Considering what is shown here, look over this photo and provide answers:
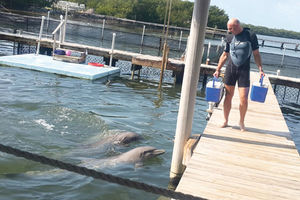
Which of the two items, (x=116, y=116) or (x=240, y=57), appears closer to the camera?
(x=240, y=57)

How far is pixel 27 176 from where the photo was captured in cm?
608

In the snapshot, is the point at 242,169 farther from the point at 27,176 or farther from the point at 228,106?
the point at 27,176

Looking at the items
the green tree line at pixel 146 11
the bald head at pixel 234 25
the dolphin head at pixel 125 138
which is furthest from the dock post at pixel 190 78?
the green tree line at pixel 146 11

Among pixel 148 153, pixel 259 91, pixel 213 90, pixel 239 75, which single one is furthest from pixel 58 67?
pixel 239 75

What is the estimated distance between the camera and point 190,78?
584cm

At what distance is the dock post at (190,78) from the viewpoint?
18.4ft

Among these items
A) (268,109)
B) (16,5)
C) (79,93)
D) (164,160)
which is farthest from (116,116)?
(16,5)

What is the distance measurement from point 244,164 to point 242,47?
7.04 ft

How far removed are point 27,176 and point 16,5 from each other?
6089 centimetres

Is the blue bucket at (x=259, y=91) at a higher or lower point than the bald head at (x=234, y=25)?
lower

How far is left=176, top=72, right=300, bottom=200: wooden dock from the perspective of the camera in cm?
450

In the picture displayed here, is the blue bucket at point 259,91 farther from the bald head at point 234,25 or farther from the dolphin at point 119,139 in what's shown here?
the dolphin at point 119,139

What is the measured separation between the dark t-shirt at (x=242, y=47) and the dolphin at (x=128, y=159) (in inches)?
90.4

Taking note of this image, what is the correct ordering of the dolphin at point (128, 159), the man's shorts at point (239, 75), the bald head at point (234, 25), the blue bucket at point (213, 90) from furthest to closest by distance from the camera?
the blue bucket at point (213, 90) < the dolphin at point (128, 159) < the man's shorts at point (239, 75) < the bald head at point (234, 25)
